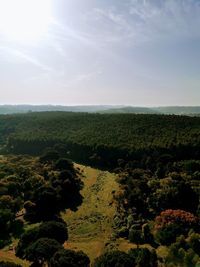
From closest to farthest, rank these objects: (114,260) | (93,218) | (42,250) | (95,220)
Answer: (114,260) < (42,250) < (95,220) < (93,218)

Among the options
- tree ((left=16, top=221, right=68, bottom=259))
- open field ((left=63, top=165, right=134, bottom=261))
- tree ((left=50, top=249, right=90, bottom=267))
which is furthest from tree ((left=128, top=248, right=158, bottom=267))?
tree ((left=16, top=221, right=68, bottom=259))

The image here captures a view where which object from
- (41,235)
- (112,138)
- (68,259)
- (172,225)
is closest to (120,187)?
(172,225)

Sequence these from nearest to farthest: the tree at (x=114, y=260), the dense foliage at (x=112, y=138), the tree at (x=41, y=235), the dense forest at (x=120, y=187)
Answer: the tree at (x=114, y=260), the dense forest at (x=120, y=187), the tree at (x=41, y=235), the dense foliage at (x=112, y=138)

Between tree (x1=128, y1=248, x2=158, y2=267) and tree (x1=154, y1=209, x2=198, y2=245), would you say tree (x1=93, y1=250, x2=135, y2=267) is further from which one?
tree (x1=154, y1=209, x2=198, y2=245)

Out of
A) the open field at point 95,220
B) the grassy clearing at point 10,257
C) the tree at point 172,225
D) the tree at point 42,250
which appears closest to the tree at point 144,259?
the open field at point 95,220

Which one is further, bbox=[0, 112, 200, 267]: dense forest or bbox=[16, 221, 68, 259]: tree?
bbox=[16, 221, 68, 259]: tree

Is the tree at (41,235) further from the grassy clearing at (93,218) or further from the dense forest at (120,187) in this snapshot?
the grassy clearing at (93,218)

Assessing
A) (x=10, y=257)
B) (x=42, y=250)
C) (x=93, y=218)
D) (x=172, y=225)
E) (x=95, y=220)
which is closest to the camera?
(x=42, y=250)

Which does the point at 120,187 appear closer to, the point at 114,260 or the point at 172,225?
the point at 172,225

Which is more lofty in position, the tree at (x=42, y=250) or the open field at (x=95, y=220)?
the tree at (x=42, y=250)

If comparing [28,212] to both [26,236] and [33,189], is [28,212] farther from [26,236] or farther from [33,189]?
[26,236]
